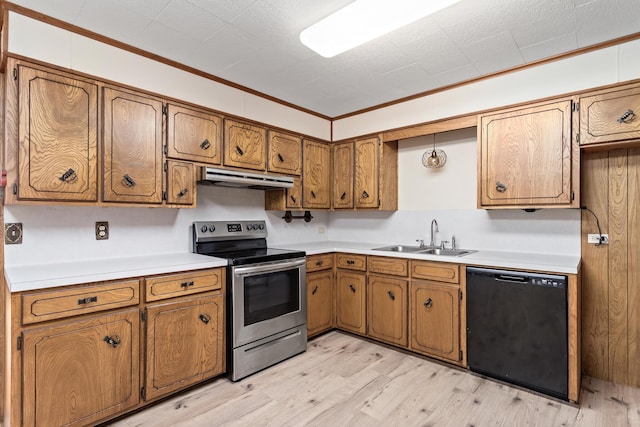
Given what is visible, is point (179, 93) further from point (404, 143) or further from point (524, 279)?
point (524, 279)

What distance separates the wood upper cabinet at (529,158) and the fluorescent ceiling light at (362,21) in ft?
4.51

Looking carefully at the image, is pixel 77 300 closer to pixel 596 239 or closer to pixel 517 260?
pixel 517 260

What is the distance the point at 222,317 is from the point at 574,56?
318cm

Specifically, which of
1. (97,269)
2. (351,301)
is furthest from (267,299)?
(97,269)

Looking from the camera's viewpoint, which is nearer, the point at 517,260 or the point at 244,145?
the point at 517,260

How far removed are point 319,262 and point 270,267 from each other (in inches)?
28.0

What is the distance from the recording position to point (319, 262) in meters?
3.30

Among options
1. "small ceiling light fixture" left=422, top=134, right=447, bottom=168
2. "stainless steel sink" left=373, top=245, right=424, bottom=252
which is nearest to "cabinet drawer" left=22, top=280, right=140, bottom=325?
"stainless steel sink" left=373, top=245, right=424, bottom=252

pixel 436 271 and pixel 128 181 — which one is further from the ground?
pixel 128 181

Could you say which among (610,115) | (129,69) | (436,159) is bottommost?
(436,159)

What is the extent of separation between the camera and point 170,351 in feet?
7.20

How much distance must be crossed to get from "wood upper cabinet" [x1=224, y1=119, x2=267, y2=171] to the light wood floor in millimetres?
1766

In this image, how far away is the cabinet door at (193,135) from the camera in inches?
99.7

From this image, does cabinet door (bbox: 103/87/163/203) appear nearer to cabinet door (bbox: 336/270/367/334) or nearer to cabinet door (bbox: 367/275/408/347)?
cabinet door (bbox: 336/270/367/334)
